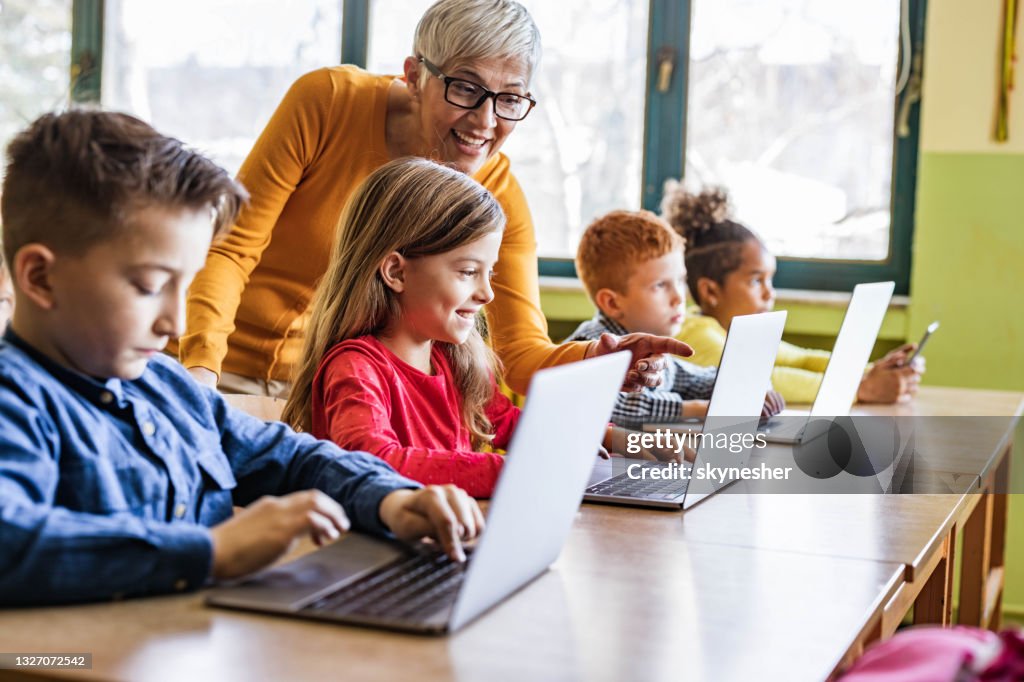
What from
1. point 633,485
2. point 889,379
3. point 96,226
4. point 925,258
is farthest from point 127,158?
point 925,258

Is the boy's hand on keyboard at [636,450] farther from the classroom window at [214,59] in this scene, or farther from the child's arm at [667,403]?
the classroom window at [214,59]

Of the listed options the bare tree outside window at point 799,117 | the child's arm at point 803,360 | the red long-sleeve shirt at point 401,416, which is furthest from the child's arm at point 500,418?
the bare tree outside window at point 799,117

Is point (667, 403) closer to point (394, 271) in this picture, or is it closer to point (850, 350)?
point (850, 350)

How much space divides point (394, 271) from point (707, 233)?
1.50 metres

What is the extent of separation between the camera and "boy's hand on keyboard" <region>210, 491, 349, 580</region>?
90 cm

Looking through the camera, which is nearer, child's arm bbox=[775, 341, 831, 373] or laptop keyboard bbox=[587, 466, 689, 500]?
laptop keyboard bbox=[587, 466, 689, 500]

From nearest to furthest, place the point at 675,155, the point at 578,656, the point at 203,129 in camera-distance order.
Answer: the point at 578,656 → the point at 675,155 → the point at 203,129

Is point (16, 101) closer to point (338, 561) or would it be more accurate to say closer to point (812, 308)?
point (812, 308)

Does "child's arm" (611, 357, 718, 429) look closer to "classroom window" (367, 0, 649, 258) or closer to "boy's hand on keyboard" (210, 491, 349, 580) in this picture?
"boy's hand on keyboard" (210, 491, 349, 580)

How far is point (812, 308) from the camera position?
344 cm

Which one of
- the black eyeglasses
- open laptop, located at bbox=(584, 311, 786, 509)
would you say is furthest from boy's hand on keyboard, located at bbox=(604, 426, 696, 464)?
the black eyeglasses

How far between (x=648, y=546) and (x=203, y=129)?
10.9ft

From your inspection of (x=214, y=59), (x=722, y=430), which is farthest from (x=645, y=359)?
(x=214, y=59)

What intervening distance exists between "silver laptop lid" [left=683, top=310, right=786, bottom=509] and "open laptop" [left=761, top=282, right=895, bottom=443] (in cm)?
36
